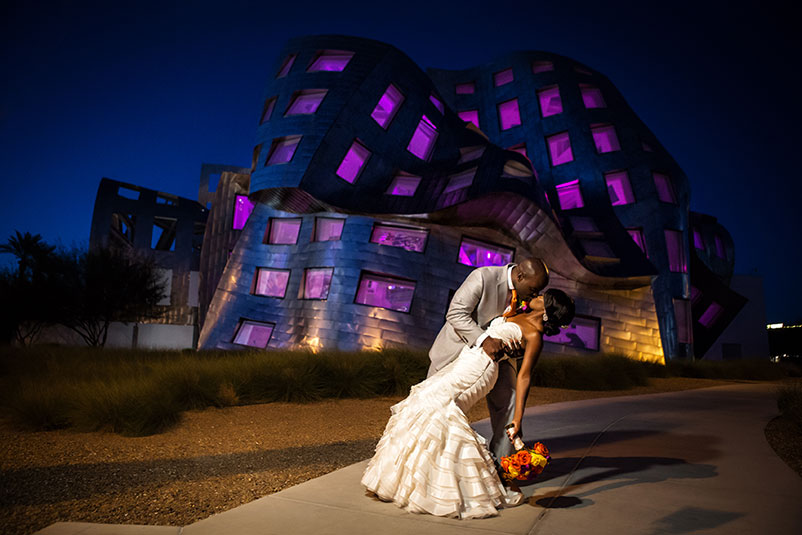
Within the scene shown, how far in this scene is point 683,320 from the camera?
27.3 m

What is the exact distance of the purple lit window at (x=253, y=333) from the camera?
23.8 meters

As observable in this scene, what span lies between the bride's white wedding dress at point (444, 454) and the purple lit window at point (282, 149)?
21477mm

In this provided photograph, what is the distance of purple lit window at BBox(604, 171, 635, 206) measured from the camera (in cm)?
2902

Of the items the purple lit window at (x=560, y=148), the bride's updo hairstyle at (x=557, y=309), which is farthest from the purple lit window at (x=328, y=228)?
the bride's updo hairstyle at (x=557, y=309)

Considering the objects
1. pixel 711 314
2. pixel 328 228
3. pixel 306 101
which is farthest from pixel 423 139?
pixel 711 314

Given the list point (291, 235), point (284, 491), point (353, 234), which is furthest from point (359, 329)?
point (284, 491)

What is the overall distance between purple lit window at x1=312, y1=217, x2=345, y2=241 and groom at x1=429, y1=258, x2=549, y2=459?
763 inches

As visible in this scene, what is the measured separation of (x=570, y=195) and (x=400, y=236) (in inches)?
482

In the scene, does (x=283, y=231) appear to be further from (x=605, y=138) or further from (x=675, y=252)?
(x=675, y=252)

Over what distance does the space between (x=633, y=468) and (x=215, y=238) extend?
3025 centimetres

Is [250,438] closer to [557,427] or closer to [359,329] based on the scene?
[557,427]

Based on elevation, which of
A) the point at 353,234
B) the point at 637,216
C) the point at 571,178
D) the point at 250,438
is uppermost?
the point at 571,178

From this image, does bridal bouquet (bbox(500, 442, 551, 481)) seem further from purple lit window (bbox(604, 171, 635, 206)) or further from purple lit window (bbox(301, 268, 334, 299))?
purple lit window (bbox(604, 171, 635, 206))

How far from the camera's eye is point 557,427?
8.26 m
